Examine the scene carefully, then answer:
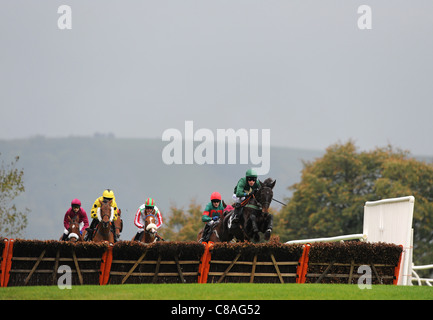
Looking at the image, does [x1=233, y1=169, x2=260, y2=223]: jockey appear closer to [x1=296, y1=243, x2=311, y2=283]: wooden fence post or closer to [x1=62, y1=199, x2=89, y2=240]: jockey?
[x1=296, y1=243, x2=311, y2=283]: wooden fence post

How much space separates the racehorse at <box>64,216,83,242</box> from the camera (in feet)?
73.5

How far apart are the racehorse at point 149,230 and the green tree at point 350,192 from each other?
38.1 metres

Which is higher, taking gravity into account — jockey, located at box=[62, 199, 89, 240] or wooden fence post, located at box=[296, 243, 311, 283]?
jockey, located at box=[62, 199, 89, 240]

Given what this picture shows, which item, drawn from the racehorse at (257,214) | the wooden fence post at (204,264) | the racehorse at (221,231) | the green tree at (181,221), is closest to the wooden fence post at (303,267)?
the racehorse at (257,214)

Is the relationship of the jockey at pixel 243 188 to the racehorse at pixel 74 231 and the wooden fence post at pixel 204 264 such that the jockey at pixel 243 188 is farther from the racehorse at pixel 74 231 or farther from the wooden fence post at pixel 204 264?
the racehorse at pixel 74 231

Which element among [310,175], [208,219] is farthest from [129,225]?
[208,219]

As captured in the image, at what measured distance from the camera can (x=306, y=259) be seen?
1902 cm

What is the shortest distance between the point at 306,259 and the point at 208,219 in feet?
16.3

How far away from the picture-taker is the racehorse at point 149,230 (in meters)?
21.8

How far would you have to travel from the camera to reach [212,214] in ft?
77.7

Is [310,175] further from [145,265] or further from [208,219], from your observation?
[145,265]

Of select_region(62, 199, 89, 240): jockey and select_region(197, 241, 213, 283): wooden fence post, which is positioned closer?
select_region(197, 241, 213, 283): wooden fence post

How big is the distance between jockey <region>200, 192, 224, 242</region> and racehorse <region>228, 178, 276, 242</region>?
5.49ft

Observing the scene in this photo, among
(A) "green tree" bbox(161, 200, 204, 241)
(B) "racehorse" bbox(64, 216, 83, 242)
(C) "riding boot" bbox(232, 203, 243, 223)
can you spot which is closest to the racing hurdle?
(C) "riding boot" bbox(232, 203, 243, 223)
